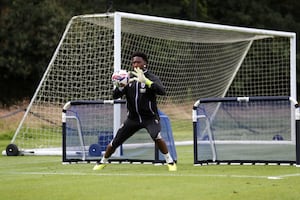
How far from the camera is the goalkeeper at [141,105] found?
1511 centimetres

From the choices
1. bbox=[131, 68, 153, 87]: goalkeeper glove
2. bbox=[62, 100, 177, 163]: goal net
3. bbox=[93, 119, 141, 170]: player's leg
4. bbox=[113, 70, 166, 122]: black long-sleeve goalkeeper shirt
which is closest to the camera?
bbox=[131, 68, 153, 87]: goalkeeper glove

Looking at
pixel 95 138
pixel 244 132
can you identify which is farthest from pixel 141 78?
pixel 244 132

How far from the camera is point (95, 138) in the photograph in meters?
18.0

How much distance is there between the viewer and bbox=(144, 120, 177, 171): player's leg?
15.1 metres

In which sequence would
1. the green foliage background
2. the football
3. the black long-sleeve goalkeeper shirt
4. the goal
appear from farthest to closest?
the green foliage background → the goal → the black long-sleeve goalkeeper shirt → the football

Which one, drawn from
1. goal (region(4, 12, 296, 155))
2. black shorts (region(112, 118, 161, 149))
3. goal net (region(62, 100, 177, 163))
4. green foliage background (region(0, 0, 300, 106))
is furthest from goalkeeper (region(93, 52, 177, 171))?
green foliage background (region(0, 0, 300, 106))

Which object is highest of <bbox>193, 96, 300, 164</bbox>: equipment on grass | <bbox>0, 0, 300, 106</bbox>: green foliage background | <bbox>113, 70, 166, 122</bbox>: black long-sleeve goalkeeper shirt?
<bbox>0, 0, 300, 106</bbox>: green foliage background

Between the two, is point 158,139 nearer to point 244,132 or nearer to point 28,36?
point 244,132

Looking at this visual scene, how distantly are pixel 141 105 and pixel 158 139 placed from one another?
625 mm

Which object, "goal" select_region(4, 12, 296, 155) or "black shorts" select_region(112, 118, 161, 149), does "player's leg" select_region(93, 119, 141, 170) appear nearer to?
"black shorts" select_region(112, 118, 161, 149)

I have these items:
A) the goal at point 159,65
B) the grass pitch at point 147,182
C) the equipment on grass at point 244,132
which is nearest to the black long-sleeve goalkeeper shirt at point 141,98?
the grass pitch at point 147,182

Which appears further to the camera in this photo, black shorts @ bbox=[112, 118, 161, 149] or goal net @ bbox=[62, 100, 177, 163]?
goal net @ bbox=[62, 100, 177, 163]

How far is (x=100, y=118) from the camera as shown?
18.3 m

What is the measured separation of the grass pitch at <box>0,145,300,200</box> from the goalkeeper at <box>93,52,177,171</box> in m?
0.47
